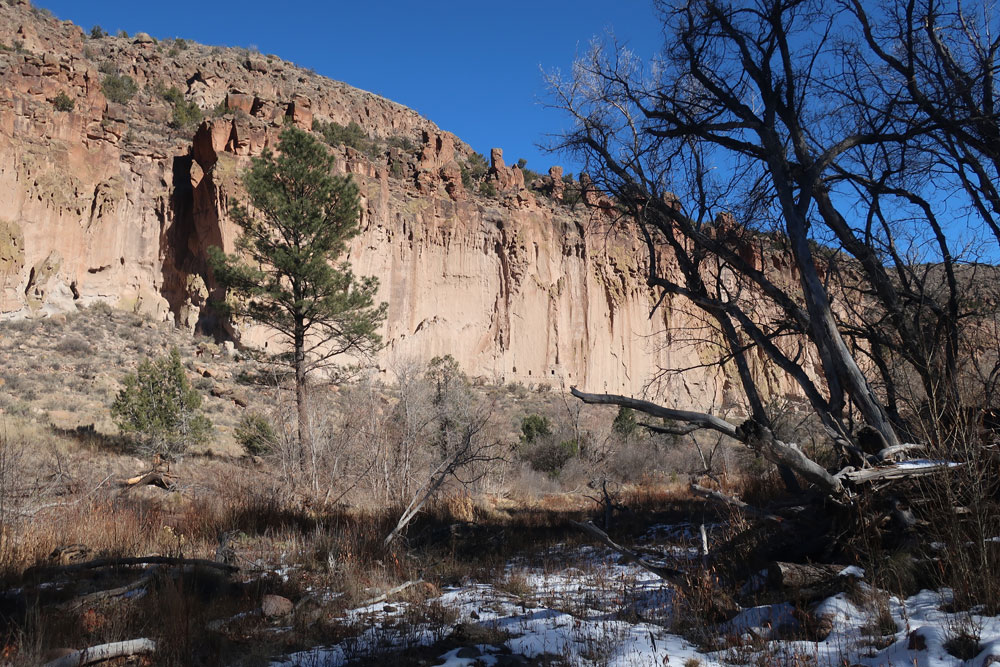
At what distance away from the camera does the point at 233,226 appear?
30125 mm

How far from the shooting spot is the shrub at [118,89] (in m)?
35.6

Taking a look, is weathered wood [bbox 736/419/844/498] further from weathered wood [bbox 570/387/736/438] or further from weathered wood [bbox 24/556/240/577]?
weathered wood [bbox 24/556/240/577]

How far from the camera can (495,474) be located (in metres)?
13.1

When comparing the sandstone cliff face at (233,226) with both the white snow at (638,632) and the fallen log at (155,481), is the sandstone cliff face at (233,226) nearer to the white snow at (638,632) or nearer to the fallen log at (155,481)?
the fallen log at (155,481)

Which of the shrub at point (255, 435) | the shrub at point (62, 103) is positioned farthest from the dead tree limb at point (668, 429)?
the shrub at point (62, 103)

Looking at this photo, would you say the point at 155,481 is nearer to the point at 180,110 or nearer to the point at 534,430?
the point at 534,430

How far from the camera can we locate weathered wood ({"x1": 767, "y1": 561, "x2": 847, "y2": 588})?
3.91 metres

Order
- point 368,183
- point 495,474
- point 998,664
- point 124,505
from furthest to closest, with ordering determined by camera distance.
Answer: point 368,183
point 495,474
point 124,505
point 998,664

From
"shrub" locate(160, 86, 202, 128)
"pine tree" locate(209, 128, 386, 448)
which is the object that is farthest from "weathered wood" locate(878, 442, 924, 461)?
"shrub" locate(160, 86, 202, 128)

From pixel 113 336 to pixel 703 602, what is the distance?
91.7 ft

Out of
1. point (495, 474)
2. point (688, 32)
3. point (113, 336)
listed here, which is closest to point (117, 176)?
point (113, 336)

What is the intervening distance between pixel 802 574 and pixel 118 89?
44898 mm

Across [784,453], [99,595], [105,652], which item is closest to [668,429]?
[784,453]

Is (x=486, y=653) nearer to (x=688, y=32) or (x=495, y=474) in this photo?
(x=688, y=32)
